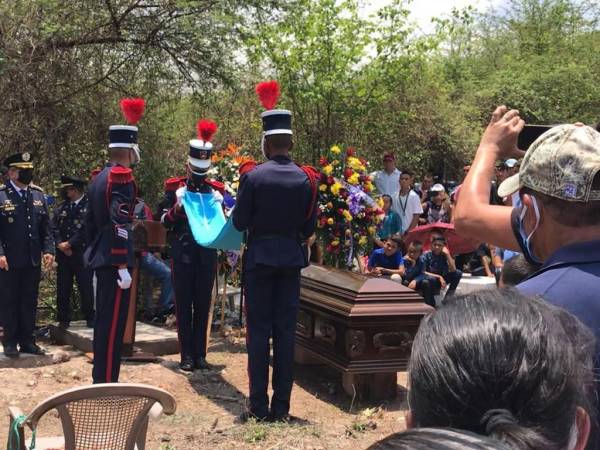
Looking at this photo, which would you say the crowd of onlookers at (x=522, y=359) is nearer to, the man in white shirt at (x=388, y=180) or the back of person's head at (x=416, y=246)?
the back of person's head at (x=416, y=246)

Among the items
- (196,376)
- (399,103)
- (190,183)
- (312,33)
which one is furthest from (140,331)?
(399,103)

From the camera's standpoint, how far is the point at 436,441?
3.17 ft

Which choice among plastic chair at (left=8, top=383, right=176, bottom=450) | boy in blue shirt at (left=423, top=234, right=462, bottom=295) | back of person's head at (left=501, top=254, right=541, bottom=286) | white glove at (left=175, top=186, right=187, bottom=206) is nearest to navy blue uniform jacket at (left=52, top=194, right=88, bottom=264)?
white glove at (left=175, top=186, right=187, bottom=206)

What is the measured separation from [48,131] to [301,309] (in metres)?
4.69

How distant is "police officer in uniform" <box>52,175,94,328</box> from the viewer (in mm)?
7922

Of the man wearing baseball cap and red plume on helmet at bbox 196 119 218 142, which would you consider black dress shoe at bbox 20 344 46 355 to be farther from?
the man wearing baseball cap

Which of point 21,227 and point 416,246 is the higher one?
point 21,227

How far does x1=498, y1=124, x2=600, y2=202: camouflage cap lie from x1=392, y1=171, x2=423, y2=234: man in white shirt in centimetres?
914

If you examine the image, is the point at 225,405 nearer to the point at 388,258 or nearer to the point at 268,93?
the point at 268,93

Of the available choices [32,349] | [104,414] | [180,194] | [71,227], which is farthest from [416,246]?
[104,414]

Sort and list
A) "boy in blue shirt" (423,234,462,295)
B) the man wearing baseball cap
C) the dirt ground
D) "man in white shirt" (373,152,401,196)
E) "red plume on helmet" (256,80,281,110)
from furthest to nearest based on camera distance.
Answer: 1. "man in white shirt" (373,152,401,196)
2. "boy in blue shirt" (423,234,462,295)
3. "red plume on helmet" (256,80,281,110)
4. the dirt ground
5. the man wearing baseball cap

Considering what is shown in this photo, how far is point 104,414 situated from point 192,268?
3593 mm

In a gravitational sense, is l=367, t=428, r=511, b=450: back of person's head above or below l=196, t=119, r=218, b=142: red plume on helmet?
below

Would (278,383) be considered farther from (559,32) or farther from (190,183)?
(559,32)
